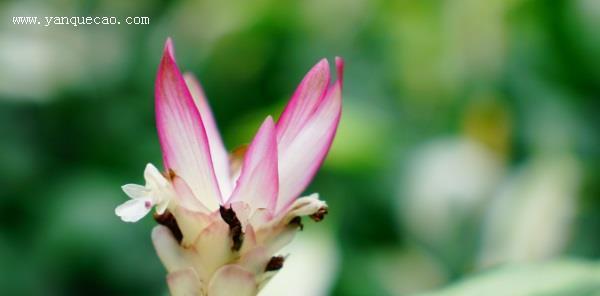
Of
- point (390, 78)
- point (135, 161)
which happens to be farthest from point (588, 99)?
point (135, 161)

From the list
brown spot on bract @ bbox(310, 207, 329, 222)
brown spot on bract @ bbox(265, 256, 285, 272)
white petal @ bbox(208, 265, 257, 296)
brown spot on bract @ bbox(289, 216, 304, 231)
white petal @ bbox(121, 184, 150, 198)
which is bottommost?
white petal @ bbox(208, 265, 257, 296)

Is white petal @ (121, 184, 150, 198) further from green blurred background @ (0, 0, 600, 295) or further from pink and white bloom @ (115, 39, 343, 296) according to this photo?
green blurred background @ (0, 0, 600, 295)

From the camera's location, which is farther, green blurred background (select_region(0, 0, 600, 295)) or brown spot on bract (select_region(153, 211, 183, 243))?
green blurred background (select_region(0, 0, 600, 295))

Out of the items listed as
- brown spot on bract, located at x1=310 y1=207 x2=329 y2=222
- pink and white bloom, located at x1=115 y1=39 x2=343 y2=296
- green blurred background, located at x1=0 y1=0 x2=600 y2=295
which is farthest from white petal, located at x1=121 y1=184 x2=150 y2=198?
green blurred background, located at x1=0 y1=0 x2=600 y2=295

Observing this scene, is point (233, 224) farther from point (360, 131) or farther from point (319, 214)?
point (360, 131)

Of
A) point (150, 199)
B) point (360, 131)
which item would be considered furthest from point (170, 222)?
point (360, 131)

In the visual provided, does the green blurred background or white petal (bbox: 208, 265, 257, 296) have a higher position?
the green blurred background

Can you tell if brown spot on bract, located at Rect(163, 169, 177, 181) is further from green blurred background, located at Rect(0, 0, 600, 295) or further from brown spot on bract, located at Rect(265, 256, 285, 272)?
green blurred background, located at Rect(0, 0, 600, 295)

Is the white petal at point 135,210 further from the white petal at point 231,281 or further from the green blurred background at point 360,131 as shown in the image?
the green blurred background at point 360,131
